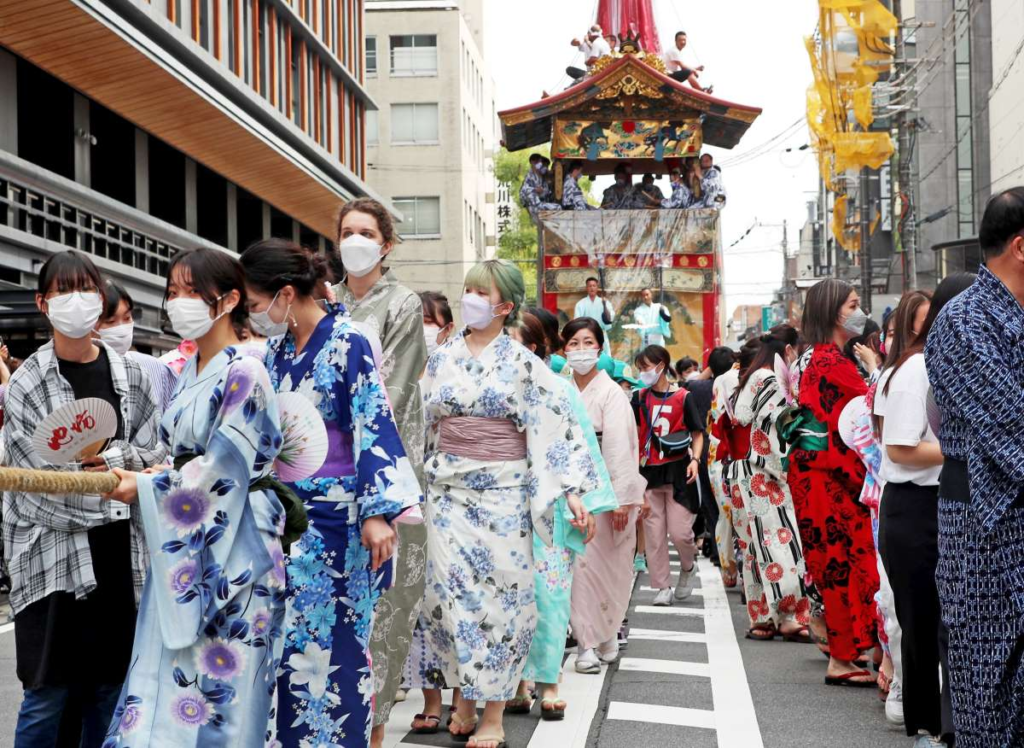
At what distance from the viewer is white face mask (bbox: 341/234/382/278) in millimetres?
5312

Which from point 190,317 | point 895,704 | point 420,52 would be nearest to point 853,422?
point 895,704

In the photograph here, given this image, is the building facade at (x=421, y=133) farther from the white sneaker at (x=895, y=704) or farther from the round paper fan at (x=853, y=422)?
the white sneaker at (x=895, y=704)

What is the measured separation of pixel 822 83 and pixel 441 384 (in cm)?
1736

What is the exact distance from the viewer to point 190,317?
3.80 meters

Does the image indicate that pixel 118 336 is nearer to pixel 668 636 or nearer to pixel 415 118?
pixel 668 636

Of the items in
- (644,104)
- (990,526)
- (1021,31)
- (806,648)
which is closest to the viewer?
(990,526)

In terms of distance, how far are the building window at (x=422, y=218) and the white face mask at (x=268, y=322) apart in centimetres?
4657

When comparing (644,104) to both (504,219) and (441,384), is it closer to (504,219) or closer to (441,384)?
(441,384)

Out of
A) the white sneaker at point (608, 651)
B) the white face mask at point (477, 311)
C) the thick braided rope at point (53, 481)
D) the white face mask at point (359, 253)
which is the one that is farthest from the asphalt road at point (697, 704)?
the thick braided rope at point (53, 481)

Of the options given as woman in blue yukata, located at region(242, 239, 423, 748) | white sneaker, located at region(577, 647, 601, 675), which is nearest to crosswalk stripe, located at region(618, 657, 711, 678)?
white sneaker, located at region(577, 647, 601, 675)

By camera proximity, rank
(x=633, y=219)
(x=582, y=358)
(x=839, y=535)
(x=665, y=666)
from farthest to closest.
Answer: (x=633, y=219) → (x=582, y=358) → (x=665, y=666) → (x=839, y=535)

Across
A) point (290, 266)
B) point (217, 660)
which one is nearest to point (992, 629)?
point (217, 660)

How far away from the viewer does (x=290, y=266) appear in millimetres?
4219

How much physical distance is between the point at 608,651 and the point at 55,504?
4112mm
